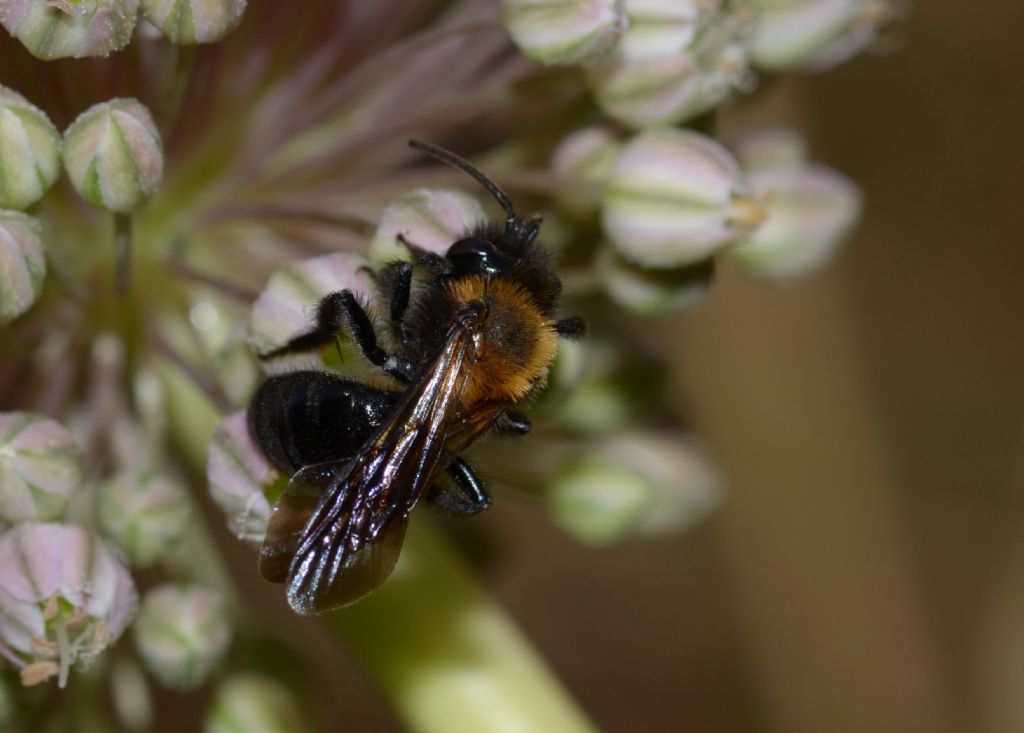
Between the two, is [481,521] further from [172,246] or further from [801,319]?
[801,319]

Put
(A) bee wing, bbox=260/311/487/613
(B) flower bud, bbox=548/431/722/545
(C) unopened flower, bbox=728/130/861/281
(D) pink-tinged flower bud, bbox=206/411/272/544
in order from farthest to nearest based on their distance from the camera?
(B) flower bud, bbox=548/431/722/545, (C) unopened flower, bbox=728/130/861/281, (D) pink-tinged flower bud, bbox=206/411/272/544, (A) bee wing, bbox=260/311/487/613

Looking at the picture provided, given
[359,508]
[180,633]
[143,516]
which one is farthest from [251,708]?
[359,508]

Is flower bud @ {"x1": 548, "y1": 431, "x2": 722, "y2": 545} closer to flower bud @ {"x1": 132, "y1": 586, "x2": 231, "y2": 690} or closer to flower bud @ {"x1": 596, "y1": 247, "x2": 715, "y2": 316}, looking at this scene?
flower bud @ {"x1": 596, "y1": 247, "x2": 715, "y2": 316}

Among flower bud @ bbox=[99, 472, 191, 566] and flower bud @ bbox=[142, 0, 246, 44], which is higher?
flower bud @ bbox=[142, 0, 246, 44]

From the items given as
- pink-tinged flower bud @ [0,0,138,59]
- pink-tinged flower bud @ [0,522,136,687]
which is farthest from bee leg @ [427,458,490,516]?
pink-tinged flower bud @ [0,0,138,59]

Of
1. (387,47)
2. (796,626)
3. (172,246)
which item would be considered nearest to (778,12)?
(387,47)

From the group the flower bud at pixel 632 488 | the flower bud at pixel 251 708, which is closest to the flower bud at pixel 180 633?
the flower bud at pixel 251 708

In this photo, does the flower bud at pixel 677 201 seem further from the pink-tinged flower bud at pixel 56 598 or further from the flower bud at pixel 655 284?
the pink-tinged flower bud at pixel 56 598
